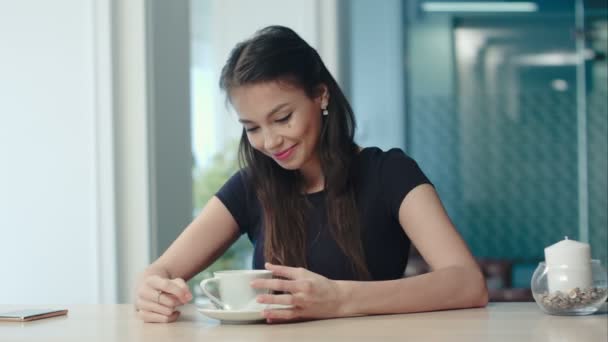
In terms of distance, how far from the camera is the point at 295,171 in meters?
2.20

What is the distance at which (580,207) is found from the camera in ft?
21.2

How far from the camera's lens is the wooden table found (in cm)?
132

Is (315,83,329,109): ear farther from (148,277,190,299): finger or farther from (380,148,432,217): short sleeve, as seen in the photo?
(148,277,190,299): finger

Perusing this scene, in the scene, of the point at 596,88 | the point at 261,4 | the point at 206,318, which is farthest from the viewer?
the point at 596,88

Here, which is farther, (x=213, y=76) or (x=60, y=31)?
(x=213, y=76)

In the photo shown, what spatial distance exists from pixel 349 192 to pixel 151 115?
636 mm

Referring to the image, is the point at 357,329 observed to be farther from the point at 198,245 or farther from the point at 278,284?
the point at 198,245

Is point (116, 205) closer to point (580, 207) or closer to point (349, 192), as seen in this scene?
point (349, 192)

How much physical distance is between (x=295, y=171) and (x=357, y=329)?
838 mm

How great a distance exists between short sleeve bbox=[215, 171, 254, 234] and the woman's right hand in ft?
1.59

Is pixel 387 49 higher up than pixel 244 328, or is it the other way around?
pixel 387 49

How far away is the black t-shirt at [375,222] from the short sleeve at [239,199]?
0.06m

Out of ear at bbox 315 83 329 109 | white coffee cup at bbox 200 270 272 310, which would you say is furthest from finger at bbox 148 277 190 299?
ear at bbox 315 83 329 109

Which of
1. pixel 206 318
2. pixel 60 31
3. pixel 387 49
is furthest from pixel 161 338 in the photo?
pixel 387 49
